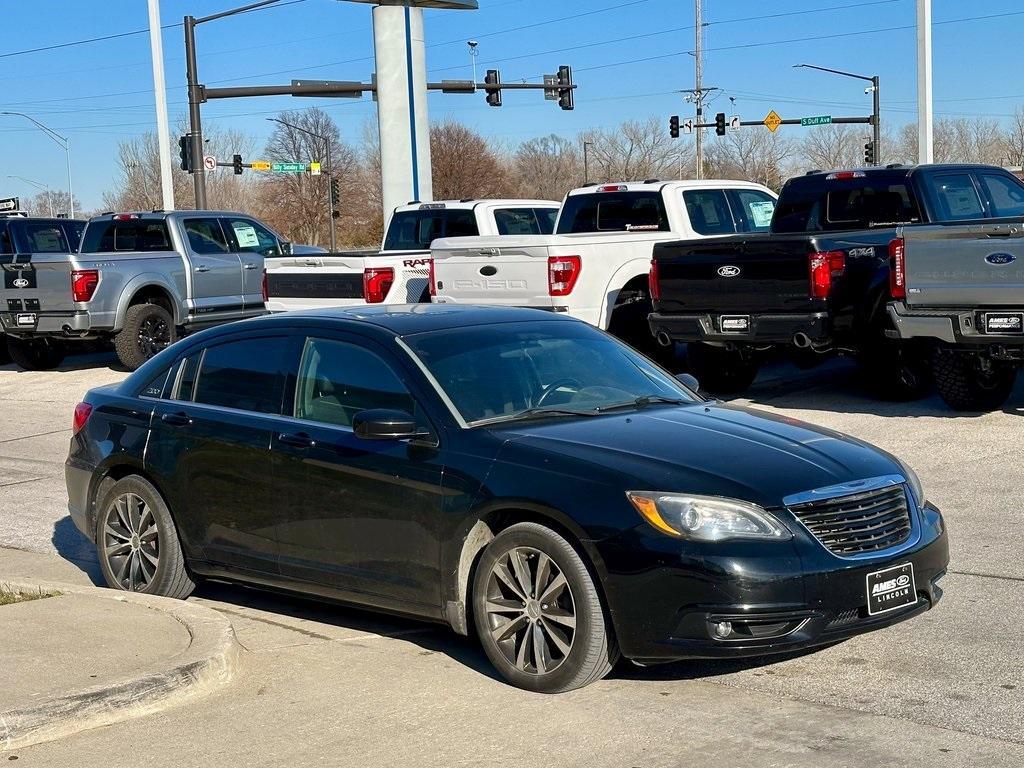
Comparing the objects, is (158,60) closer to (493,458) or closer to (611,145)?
(493,458)

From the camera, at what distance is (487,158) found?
262 ft


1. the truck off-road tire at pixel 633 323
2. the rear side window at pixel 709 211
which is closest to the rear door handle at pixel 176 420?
the truck off-road tire at pixel 633 323

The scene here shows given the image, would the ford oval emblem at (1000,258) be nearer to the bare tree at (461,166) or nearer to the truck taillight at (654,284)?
the truck taillight at (654,284)

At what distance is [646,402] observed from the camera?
648 centimetres

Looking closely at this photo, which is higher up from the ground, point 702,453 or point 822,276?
point 822,276

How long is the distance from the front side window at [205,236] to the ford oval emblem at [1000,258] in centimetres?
1213

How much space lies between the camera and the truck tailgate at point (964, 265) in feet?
35.9

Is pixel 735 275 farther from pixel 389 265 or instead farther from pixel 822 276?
pixel 389 265

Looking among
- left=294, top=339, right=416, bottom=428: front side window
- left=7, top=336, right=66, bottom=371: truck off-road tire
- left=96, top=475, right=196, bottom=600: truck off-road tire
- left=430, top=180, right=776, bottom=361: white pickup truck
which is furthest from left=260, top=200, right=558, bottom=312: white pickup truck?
left=294, top=339, right=416, bottom=428: front side window

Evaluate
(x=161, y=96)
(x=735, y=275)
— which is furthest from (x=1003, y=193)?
(x=161, y=96)

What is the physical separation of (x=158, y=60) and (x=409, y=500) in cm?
2524

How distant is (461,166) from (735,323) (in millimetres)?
65835

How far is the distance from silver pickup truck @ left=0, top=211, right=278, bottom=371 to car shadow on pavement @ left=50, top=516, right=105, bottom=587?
925cm

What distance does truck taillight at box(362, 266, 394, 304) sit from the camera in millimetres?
15231
